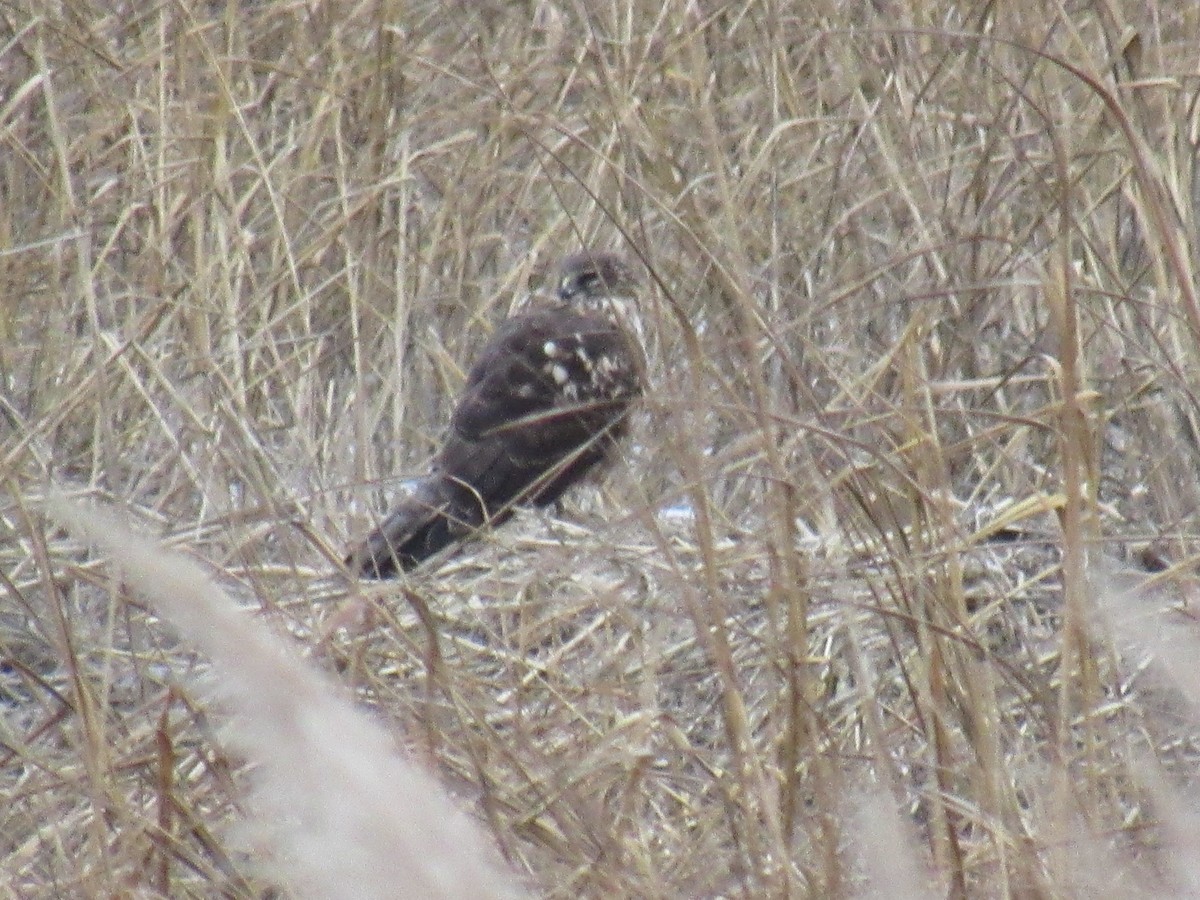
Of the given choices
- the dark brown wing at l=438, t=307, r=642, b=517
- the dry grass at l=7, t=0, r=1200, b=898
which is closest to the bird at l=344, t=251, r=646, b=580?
the dark brown wing at l=438, t=307, r=642, b=517

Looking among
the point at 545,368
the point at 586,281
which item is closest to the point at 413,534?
the point at 545,368

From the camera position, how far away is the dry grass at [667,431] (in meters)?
1.52

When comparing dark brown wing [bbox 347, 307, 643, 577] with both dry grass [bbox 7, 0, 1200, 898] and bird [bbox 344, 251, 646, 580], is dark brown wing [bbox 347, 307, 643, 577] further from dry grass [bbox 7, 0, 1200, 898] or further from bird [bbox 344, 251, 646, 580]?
dry grass [bbox 7, 0, 1200, 898]

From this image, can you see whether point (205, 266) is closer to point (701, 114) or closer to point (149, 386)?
point (149, 386)

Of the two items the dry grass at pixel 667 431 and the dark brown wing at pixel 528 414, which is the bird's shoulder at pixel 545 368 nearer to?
the dark brown wing at pixel 528 414

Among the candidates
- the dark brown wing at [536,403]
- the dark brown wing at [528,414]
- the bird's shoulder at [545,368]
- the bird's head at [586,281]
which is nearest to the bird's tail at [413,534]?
the dark brown wing at [528,414]

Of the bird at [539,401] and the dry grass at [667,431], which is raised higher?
the dry grass at [667,431]

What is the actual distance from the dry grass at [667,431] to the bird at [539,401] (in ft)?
0.38

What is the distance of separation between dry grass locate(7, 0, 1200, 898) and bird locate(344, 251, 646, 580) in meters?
0.12

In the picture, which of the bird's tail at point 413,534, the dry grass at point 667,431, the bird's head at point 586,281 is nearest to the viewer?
the dry grass at point 667,431

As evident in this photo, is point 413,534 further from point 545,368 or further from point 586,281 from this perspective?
point 586,281

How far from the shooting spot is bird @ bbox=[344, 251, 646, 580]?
135 inches

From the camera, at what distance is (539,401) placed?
358 centimetres

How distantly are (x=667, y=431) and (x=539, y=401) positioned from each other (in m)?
1.93
